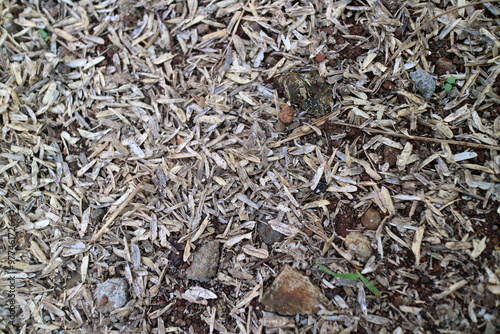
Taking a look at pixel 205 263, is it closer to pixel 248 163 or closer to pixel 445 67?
pixel 248 163

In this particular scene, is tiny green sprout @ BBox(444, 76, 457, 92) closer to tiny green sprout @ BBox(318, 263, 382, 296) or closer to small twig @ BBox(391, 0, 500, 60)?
small twig @ BBox(391, 0, 500, 60)

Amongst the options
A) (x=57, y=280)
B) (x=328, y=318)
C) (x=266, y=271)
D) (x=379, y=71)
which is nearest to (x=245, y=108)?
(x=379, y=71)

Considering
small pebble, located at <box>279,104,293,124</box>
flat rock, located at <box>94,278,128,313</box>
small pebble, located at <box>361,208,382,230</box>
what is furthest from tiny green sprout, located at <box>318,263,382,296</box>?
flat rock, located at <box>94,278,128,313</box>

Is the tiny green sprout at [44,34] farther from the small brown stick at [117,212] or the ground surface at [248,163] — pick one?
the small brown stick at [117,212]

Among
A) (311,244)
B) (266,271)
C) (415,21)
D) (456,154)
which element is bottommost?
(266,271)

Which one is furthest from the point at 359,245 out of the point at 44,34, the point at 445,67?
the point at 44,34

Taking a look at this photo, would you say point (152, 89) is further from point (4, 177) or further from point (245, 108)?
point (4, 177)
